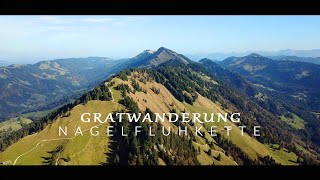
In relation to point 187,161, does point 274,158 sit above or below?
below

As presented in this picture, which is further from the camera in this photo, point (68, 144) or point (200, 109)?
point (200, 109)

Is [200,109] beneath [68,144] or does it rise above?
beneath

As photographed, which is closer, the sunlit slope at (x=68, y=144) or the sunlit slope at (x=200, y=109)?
the sunlit slope at (x=68, y=144)

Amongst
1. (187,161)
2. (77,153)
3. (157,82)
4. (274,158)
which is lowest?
(274,158)

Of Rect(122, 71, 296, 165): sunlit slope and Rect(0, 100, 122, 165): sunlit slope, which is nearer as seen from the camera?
Rect(0, 100, 122, 165): sunlit slope
